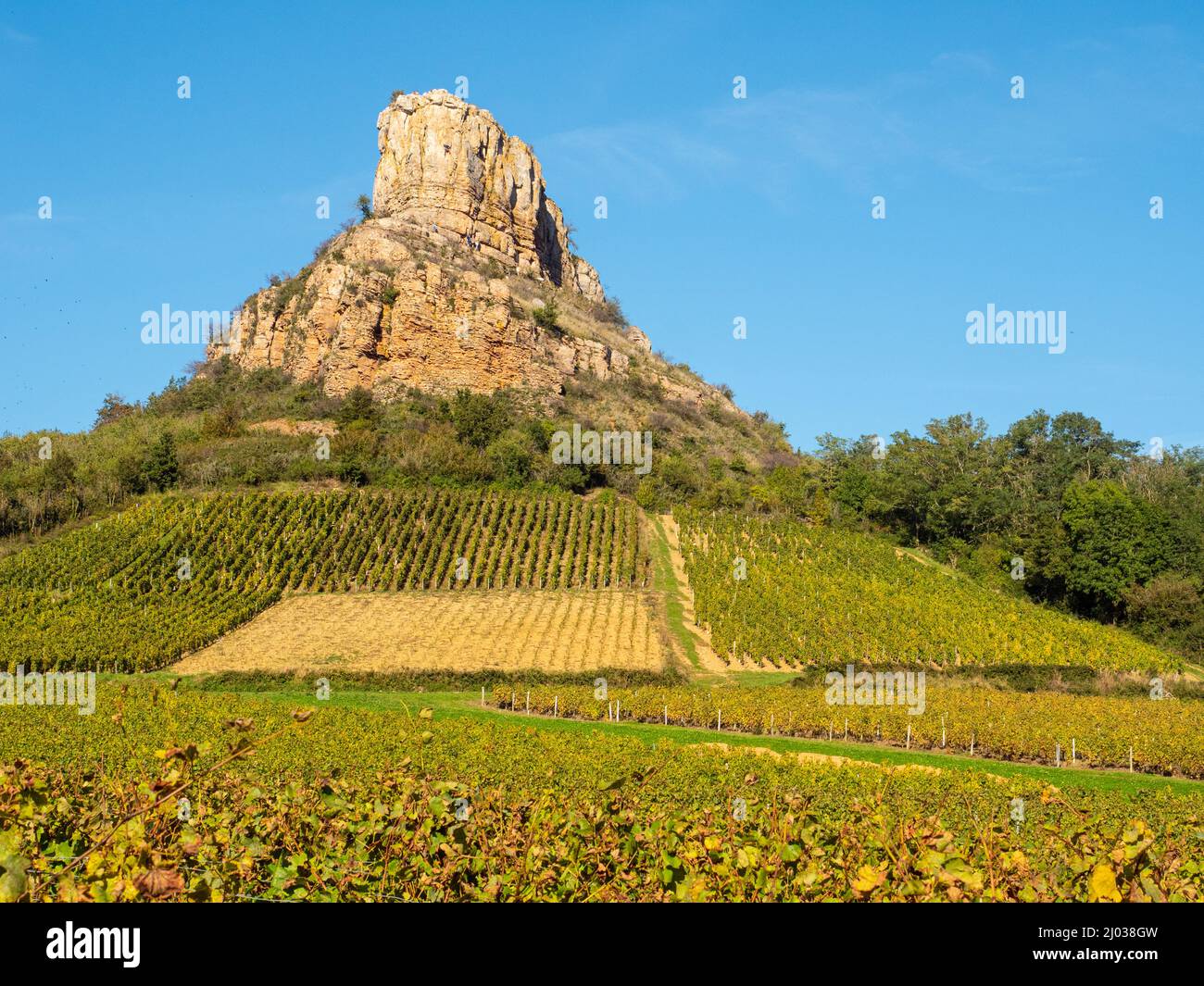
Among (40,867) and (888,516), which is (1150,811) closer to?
(40,867)

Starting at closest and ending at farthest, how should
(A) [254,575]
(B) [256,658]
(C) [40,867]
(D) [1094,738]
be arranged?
(C) [40,867], (D) [1094,738], (B) [256,658], (A) [254,575]

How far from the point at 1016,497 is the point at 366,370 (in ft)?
152

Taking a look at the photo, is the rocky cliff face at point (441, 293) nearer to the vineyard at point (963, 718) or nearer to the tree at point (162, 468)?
the tree at point (162, 468)

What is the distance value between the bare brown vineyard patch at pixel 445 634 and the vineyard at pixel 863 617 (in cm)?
385

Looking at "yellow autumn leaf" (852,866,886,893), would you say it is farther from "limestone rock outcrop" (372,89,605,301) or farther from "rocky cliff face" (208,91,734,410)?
"limestone rock outcrop" (372,89,605,301)

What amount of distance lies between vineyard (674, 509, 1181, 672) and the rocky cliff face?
30.4m

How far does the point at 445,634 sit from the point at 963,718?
64.8 ft

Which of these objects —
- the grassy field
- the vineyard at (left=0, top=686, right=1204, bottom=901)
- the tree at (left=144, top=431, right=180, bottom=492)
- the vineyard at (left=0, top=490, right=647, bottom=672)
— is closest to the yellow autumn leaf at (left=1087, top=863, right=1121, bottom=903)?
the vineyard at (left=0, top=686, right=1204, bottom=901)

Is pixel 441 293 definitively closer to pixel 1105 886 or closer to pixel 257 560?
pixel 257 560

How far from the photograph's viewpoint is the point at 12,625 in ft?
122

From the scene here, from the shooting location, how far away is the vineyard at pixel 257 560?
123 ft

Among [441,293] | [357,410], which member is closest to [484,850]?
[357,410]

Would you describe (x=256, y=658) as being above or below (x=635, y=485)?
below
